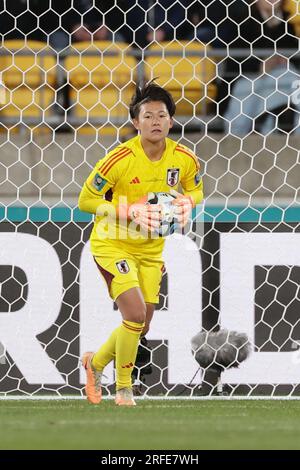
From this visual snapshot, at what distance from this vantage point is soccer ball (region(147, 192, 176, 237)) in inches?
269

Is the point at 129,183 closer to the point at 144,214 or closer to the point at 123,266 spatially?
the point at 144,214

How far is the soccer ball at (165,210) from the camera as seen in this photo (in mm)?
Answer: 6836

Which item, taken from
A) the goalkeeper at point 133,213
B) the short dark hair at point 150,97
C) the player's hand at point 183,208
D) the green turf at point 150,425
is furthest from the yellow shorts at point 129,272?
the short dark hair at point 150,97

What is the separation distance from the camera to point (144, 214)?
22.3 ft

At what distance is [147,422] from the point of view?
5762 mm

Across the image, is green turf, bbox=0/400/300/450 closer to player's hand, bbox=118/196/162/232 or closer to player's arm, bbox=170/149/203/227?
player's hand, bbox=118/196/162/232

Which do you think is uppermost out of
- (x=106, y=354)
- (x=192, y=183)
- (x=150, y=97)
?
(x=150, y=97)

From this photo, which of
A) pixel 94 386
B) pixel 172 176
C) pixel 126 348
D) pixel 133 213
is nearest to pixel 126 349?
pixel 126 348

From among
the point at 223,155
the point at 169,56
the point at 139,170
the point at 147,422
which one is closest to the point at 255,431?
the point at 147,422

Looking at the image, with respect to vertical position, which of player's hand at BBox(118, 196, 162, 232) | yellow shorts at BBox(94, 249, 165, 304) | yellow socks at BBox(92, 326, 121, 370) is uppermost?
player's hand at BBox(118, 196, 162, 232)

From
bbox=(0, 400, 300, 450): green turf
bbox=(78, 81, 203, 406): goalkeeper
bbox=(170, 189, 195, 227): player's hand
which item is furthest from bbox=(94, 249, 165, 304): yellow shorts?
bbox=(0, 400, 300, 450): green turf

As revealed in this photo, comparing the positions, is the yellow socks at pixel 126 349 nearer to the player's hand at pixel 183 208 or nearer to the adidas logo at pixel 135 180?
the player's hand at pixel 183 208

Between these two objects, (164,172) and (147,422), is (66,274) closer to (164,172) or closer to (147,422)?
(164,172)

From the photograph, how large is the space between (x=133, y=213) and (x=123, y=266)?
29cm
